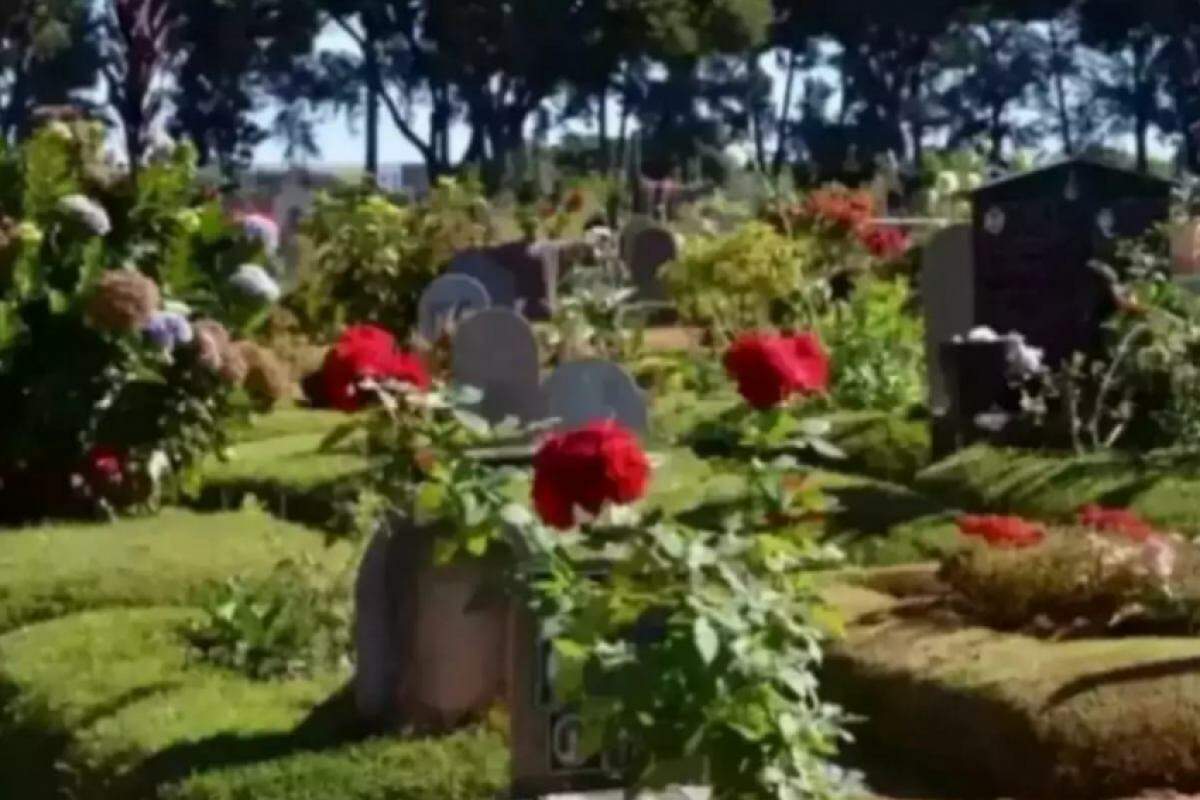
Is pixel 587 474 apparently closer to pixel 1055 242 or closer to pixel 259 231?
pixel 1055 242

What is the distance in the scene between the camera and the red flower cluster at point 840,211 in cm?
1934

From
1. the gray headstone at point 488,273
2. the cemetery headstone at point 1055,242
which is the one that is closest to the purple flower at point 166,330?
the cemetery headstone at point 1055,242

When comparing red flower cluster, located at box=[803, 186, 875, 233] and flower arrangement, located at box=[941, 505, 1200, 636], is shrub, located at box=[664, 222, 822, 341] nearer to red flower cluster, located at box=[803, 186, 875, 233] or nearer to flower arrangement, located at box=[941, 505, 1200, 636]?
red flower cluster, located at box=[803, 186, 875, 233]

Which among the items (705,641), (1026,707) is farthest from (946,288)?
(705,641)

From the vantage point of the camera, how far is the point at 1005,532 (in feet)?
24.5

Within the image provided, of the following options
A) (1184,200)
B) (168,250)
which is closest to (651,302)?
(1184,200)

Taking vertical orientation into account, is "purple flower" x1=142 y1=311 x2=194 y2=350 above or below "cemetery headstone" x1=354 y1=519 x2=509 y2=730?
above

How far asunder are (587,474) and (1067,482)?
6345 mm

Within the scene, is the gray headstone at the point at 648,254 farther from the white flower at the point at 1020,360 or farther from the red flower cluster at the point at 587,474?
the red flower cluster at the point at 587,474

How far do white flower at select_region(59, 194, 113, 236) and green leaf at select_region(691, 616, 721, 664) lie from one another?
23.0ft

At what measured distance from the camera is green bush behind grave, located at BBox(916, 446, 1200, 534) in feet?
34.7

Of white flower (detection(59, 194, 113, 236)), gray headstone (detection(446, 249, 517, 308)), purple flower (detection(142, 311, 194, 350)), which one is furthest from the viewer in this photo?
gray headstone (detection(446, 249, 517, 308))

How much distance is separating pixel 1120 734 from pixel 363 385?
2179 millimetres

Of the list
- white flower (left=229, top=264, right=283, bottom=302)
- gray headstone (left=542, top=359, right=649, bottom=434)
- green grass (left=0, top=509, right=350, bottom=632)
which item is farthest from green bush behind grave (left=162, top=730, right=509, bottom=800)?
white flower (left=229, top=264, right=283, bottom=302)
